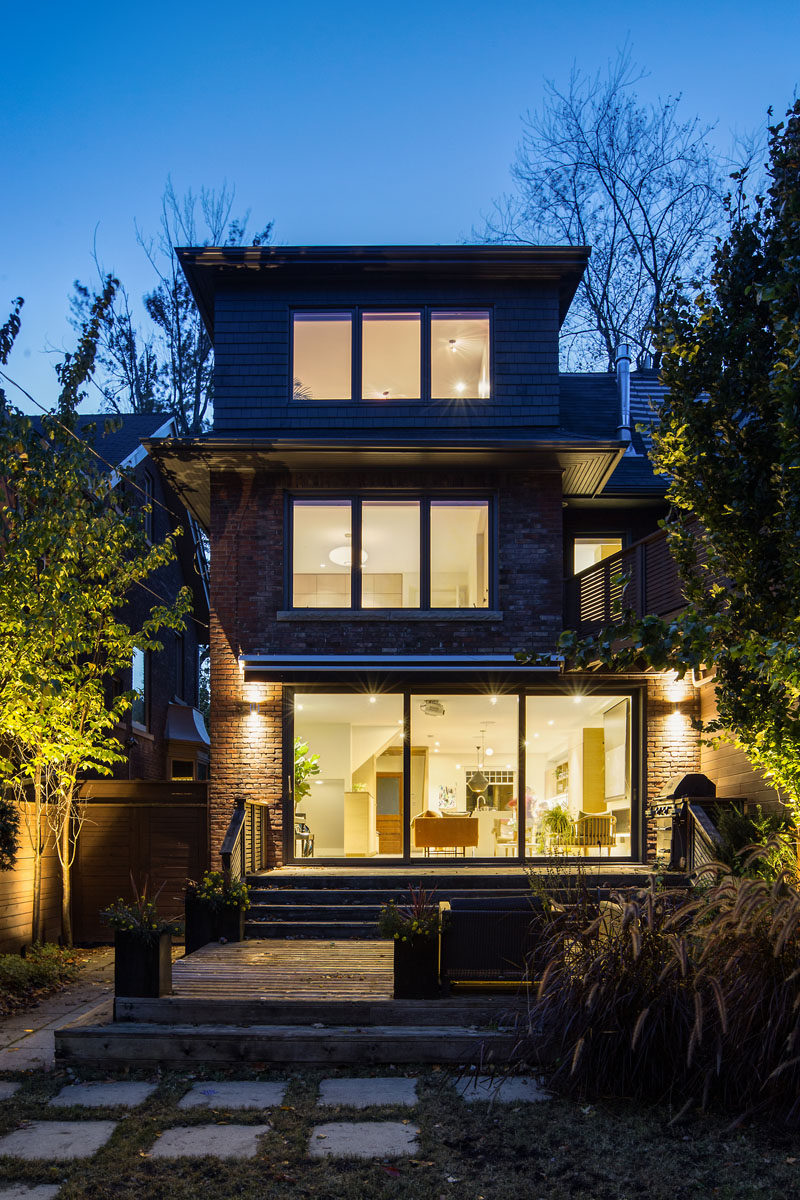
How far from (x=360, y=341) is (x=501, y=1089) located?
1050 centimetres

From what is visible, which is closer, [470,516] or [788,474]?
[788,474]

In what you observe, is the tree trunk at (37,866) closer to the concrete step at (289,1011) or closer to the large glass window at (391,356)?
the concrete step at (289,1011)

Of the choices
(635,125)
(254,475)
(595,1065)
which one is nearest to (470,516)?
(254,475)

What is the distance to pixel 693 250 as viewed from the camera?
73.1 feet

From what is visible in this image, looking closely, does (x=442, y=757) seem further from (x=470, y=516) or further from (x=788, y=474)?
(x=788, y=474)

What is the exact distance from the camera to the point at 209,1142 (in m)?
5.17

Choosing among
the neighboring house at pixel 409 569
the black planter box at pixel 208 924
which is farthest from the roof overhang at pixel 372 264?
the black planter box at pixel 208 924

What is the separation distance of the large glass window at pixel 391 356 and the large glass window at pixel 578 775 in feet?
15.1

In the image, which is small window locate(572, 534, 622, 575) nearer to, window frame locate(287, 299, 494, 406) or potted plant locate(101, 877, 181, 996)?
window frame locate(287, 299, 494, 406)

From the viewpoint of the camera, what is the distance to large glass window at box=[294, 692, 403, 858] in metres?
13.7

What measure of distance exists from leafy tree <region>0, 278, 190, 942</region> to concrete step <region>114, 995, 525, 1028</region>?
147 inches

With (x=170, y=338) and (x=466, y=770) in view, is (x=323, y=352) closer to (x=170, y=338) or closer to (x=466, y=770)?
(x=466, y=770)

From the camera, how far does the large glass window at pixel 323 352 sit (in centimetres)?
1426

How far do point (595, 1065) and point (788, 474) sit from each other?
3495 millimetres
